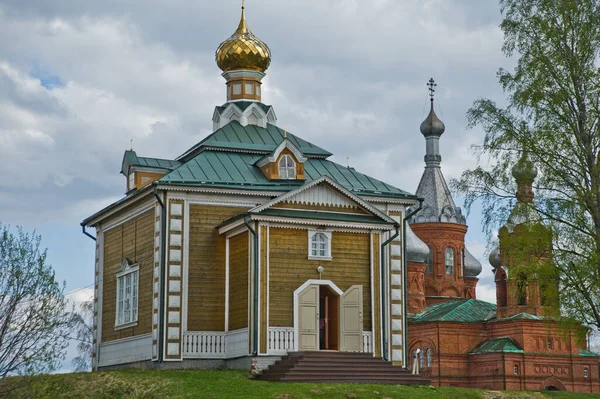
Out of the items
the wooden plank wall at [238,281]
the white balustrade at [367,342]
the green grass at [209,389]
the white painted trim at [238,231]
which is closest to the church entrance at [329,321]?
the white balustrade at [367,342]

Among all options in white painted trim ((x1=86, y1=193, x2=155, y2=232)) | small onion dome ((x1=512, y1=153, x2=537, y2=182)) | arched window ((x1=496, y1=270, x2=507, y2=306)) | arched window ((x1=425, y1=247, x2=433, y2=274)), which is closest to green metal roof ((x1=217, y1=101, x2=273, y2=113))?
white painted trim ((x1=86, y1=193, x2=155, y2=232))

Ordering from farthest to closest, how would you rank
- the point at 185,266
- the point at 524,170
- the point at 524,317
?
the point at 524,317 < the point at 185,266 < the point at 524,170

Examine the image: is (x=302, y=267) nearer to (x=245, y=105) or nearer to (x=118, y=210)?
(x=118, y=210)

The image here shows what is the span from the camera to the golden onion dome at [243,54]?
3231cm

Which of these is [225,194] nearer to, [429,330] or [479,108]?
[479,108]

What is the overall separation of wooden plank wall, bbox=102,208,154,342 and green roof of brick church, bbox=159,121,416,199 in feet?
→ 5.74

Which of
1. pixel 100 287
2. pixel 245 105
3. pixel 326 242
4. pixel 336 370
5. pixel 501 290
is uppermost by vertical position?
pixel 245 105

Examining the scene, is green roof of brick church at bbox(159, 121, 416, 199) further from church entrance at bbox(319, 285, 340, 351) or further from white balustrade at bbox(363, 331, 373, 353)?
white balustrade at bbox(363, 331, 373, 353)

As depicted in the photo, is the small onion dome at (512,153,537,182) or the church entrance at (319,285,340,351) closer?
the small onion dome at (512,153,537,182)

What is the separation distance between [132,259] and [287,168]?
493cm

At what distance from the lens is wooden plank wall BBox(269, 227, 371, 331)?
24375mm

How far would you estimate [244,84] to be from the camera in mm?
32219

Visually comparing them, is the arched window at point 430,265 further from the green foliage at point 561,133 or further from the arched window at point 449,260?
the green foliage at point 561,133

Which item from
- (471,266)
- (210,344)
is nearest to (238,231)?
(210,344)
